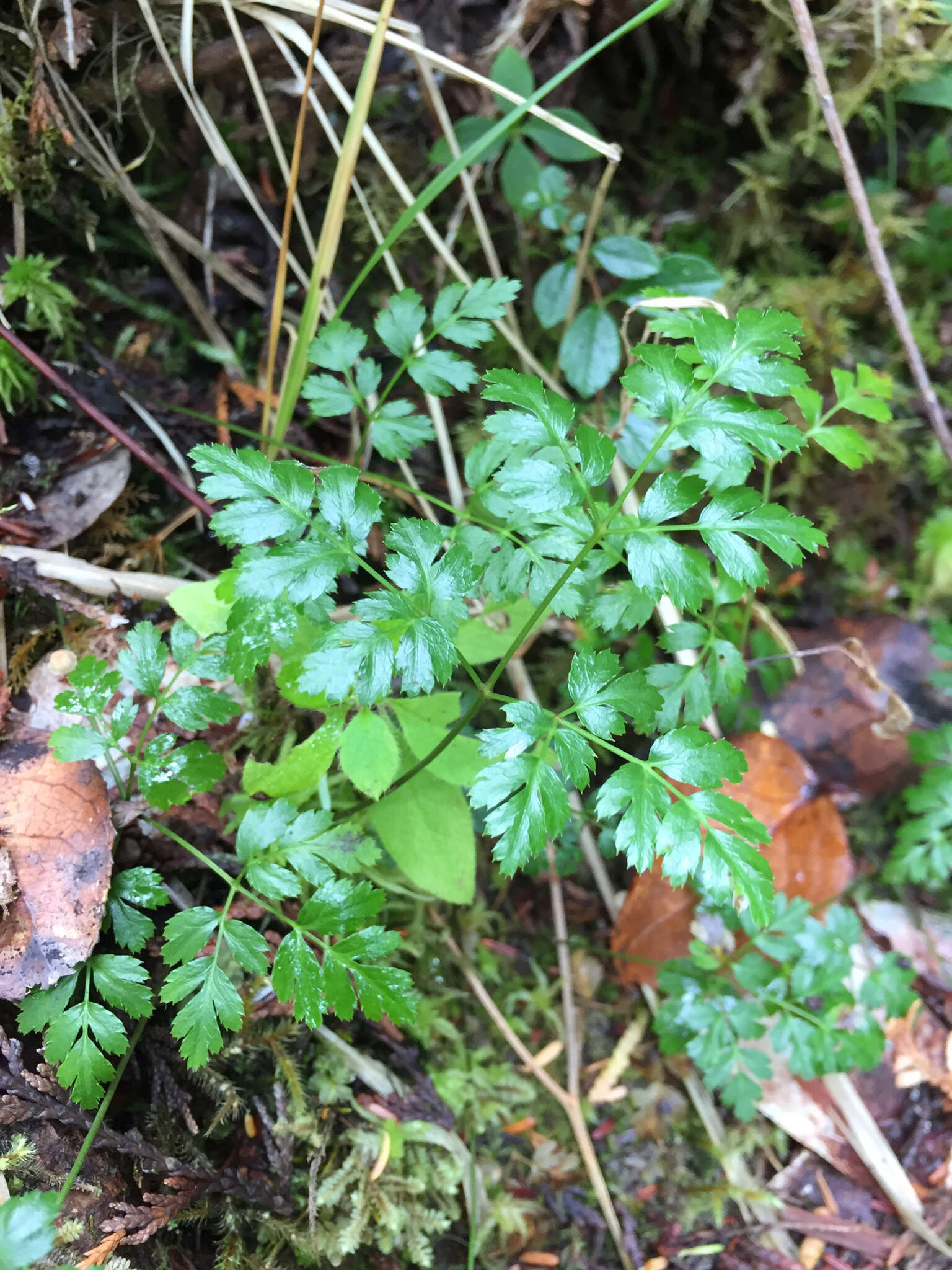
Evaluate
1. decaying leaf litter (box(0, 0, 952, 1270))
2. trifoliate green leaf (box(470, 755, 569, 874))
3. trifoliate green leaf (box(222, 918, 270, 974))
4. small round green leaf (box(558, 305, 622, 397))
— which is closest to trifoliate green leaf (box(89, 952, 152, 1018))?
decaying leaf litter (box(0, 0, 952, 1270))

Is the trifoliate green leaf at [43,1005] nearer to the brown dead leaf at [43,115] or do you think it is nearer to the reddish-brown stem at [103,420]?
the reddish-brown stem at [103,420]

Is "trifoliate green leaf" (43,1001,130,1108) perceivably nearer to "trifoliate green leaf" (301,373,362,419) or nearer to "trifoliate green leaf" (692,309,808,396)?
"trifoliate green leaf" (301,373,362,419)

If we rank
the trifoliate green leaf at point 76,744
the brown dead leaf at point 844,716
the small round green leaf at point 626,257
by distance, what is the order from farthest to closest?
1. the brown dead leaf at point 844,716
2. the small round green leaf at point 626,257
3. the trifoliate green leaf at point 76,744

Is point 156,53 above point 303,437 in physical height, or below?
above

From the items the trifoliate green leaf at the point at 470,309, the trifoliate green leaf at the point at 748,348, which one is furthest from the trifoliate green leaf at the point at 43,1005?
the trifoliate green leaf at the point at 748,348

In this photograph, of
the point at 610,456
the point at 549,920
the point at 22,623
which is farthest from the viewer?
the point at 549,920

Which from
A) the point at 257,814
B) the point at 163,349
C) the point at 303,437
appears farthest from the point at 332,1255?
the point at 163,349

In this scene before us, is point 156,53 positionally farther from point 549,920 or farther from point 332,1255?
point 332,1255

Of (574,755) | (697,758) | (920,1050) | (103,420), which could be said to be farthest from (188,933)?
(920,1050)
